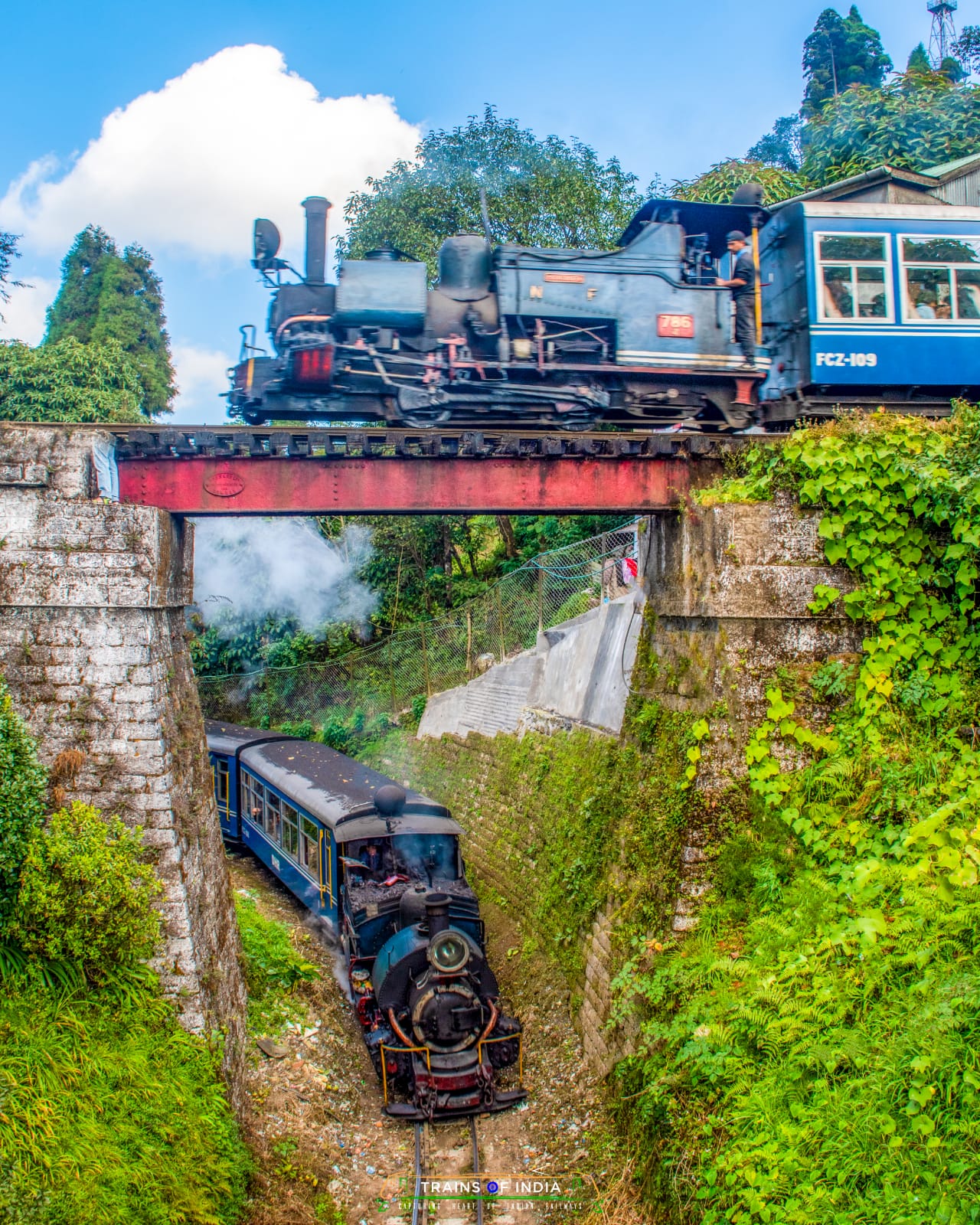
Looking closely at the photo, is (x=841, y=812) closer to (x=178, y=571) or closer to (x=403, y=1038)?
(x=403, y=1038)

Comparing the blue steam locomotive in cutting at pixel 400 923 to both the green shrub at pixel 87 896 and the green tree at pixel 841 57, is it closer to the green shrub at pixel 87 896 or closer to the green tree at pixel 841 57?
the green shrub at pixel 87 896

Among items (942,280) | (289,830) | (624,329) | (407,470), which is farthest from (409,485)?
(942,280)

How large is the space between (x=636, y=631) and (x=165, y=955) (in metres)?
5.85

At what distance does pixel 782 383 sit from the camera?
948 centimetres

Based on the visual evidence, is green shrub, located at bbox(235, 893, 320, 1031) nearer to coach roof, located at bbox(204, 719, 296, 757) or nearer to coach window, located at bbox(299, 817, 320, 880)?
coach window, located at bbox(299, 817, 320, 880)

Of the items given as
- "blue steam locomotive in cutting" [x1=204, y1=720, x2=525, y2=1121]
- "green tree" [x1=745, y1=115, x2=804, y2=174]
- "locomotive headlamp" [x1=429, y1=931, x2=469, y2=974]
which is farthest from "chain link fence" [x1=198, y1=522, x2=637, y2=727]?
"green tree" [x1=745, y1=115, x2=804, y2=174]

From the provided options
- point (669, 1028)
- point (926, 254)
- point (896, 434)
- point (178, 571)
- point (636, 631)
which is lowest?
point (669, 1028)

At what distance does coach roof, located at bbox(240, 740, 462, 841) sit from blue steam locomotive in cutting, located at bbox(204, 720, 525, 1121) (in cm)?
2

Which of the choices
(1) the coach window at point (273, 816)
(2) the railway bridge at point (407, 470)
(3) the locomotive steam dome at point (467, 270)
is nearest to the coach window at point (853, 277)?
(2) the railway bridge at point (407, 470)

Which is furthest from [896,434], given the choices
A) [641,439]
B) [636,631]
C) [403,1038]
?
[403,1038]

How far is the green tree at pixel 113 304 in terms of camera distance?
78.3 ft

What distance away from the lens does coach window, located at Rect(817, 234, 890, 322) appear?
8758 mm

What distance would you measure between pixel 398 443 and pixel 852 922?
5.14m

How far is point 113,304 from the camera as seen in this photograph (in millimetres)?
24391
